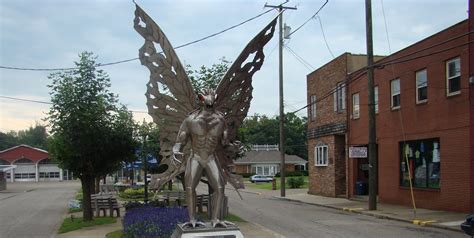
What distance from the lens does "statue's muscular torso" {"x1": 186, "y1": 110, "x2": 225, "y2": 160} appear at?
9.14 metres

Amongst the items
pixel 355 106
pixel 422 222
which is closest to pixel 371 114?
pixel 422 222

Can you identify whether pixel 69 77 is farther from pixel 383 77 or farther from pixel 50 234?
pixel 383 77

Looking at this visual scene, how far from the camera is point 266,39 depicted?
35.3 feet

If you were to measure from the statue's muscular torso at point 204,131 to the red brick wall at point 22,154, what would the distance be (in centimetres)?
8975

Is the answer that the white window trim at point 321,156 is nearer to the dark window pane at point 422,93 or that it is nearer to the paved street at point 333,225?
the paved street at point 333,225

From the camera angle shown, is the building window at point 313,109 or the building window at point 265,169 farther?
the building window at point 265,169

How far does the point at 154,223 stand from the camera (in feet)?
36.3

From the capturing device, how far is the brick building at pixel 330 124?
30391 mm

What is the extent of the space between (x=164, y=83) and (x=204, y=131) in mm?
1820

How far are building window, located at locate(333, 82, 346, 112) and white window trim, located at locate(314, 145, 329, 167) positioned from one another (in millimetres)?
2851

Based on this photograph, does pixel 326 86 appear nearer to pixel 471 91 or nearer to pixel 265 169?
pixel 471 91

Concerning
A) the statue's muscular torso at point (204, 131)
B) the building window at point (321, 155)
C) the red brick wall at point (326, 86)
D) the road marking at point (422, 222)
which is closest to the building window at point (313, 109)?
the red brick wall at point (326, 86)

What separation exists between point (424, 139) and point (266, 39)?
14.0m

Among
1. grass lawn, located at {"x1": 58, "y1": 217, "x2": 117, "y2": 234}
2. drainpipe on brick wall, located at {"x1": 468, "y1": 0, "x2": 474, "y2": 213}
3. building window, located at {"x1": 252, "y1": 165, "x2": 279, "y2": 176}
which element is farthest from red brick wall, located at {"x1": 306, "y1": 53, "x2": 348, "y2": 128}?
building window, located at {"x1": 252, "y1": 165, "x2": 279, "y2": 176}
